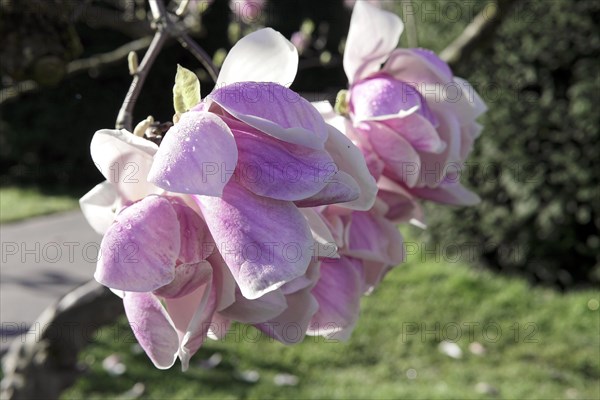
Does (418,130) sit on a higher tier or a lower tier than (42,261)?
higher

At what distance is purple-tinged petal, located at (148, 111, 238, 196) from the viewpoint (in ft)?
1.39

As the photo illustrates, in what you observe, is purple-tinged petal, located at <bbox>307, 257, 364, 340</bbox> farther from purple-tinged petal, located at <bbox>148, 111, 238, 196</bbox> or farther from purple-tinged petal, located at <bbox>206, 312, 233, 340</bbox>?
purple-tinged petal, located at <bbox>148, 111, 238, 196</bbox>

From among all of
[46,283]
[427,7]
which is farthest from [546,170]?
[46,283]

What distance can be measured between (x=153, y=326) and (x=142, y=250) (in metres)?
0.08

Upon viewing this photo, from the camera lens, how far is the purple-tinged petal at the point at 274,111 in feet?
1.48

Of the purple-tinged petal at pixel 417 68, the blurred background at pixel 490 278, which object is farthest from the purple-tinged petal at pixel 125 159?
the blurred background at pixel 490 278

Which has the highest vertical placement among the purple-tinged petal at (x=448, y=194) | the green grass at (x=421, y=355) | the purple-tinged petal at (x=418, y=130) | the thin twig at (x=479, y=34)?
the purple-tinged petal at (x=418, y=130)

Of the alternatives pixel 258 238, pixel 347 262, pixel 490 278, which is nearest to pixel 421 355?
pixel 490 278

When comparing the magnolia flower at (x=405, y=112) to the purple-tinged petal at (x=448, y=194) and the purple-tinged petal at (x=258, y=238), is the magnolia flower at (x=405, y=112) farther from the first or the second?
the purple-tinged petal at (x=258, y=238)

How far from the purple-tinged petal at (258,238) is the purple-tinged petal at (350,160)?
0.07 meters

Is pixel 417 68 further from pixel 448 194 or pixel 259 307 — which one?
pixel 259 307

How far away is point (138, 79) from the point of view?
680 mm

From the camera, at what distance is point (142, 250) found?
0.46m

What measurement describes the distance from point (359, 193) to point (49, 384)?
1367 mm
